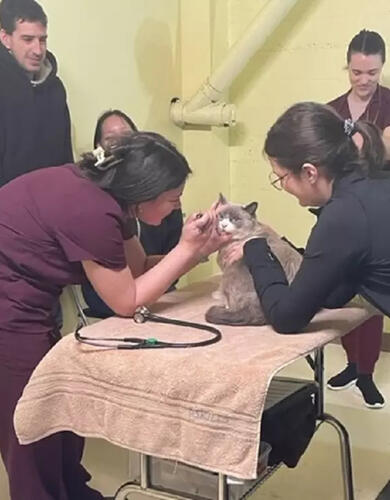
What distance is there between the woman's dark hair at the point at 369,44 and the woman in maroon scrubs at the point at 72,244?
1.70 meters

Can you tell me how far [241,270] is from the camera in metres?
1.68

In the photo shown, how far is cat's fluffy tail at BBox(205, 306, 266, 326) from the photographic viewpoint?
1600 millimetres

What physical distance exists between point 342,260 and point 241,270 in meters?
0.29

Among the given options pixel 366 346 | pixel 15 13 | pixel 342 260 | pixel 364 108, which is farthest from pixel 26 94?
pixel 366 346

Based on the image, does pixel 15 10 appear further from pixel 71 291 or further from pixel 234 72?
pixel 234 72

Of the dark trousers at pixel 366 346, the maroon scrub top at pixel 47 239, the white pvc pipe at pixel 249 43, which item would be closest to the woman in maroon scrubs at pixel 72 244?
the maroon scrub top at pixel 47 239

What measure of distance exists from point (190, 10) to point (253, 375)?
2398 millimetres

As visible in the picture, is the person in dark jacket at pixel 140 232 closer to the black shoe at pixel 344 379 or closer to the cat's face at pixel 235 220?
the cat's face at pixel 235 220

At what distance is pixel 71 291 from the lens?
8.66ft

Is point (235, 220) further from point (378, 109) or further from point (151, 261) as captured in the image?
point (378, 109)

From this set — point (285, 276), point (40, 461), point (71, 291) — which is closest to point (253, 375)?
point (285, 276)

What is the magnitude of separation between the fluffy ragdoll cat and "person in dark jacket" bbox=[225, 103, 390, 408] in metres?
0.05

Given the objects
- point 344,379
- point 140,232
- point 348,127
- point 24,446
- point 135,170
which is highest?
point 348,127

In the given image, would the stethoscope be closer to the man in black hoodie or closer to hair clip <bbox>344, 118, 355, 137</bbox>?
hair clip <bbox>344, 118, 355, 137</bbox>
